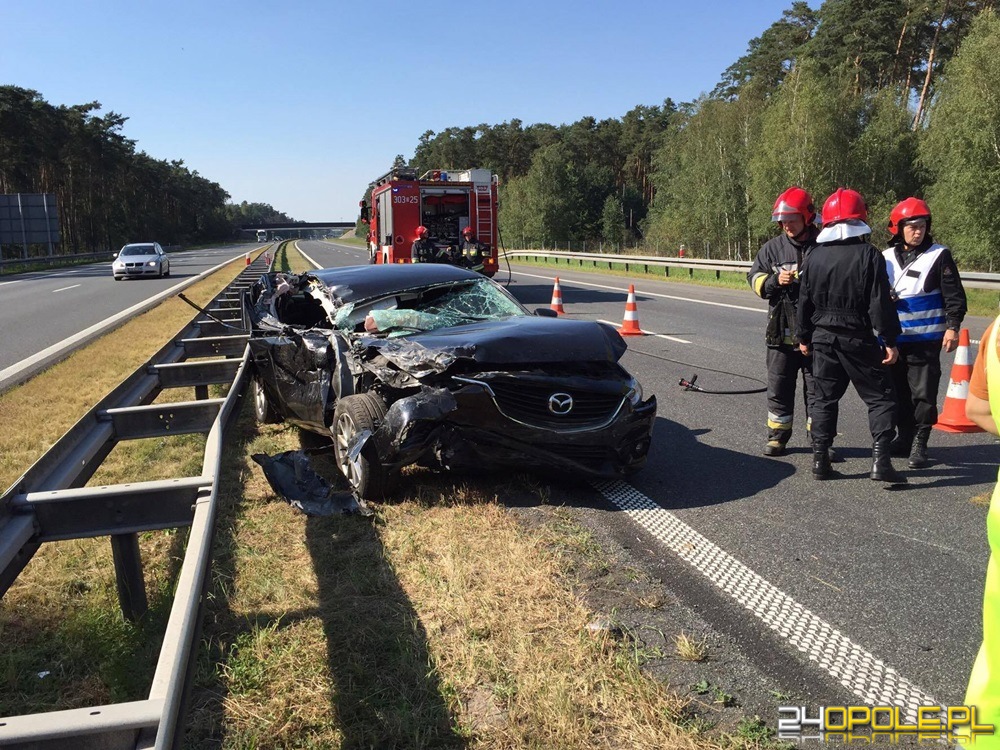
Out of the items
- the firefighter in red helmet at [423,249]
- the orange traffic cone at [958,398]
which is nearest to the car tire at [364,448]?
the orange traffic cone at [958,398]

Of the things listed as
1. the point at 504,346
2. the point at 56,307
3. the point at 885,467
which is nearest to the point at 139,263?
the point at 56,307

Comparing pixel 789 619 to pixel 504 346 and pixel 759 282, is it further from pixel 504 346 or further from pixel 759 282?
pixel 759 282

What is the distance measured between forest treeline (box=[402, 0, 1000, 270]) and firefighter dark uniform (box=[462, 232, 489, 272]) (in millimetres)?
20343

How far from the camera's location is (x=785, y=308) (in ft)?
17.8

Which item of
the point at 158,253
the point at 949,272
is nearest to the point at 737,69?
the point at 158,253

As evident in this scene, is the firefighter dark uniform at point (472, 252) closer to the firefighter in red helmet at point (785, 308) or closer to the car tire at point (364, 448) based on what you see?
the firefighter in red helmet at point (785, 308)

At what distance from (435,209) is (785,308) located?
46.5ft

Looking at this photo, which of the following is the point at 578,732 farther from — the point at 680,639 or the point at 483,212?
the point at 483,212

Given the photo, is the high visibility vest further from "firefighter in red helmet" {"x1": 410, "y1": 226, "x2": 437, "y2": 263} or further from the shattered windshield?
"firefighter in red helmet" {"x1": 410, "y1": 226, "x2": 437, "y2": 263}

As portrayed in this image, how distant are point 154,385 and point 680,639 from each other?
428cm

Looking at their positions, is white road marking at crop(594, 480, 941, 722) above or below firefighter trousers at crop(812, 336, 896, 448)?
below

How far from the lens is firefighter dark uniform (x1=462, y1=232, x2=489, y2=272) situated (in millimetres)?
16844

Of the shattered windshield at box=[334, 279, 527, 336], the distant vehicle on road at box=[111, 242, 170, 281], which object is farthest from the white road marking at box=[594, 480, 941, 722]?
the distant vehicle on road at box=[111, 242, 170, 281]

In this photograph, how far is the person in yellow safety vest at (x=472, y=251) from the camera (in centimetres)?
1684
